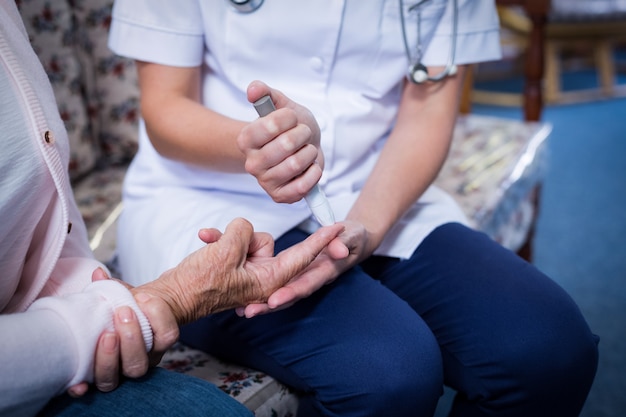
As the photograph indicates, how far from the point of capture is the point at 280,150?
636mm

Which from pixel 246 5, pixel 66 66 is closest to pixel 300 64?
pixel 246 5

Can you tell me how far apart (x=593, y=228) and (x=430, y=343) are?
1519mm

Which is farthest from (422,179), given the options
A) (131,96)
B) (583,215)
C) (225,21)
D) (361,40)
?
(583,215)

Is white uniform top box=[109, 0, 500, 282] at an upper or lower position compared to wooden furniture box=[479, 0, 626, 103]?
upper

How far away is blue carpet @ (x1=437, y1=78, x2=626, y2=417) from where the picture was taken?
1.39 meters

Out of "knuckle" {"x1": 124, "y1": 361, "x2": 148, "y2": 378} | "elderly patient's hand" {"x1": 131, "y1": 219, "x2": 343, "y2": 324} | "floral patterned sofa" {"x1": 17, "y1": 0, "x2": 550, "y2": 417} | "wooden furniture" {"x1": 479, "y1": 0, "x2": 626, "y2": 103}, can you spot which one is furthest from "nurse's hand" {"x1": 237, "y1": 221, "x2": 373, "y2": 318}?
"wooden furniture" {"x1": 479, "y1": 0, "x2": 626, "y2": 103}

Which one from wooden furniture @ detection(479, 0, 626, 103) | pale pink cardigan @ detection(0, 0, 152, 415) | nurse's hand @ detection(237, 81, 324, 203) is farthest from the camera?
wooden furniture @ detection(479, 0, 626, 103)

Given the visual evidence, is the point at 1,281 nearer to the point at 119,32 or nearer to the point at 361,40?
the point at 119,32

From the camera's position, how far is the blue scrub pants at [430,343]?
0.70 metres

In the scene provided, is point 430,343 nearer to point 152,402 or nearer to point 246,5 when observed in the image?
point 152,402

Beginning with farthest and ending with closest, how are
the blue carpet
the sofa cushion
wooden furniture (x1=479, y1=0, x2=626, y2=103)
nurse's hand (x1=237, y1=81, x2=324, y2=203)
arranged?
wooden furniture (x1=479, y1=0, x2=626, y2=103) < the blue carpet < the sofa cushion < nurse's hand (x1=237, y1=81, x2=324, y2=203)

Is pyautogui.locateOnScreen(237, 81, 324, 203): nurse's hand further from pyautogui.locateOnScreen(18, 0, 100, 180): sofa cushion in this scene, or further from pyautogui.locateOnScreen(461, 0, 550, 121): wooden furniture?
pyautogui.locateOnScreen(461, 0, 550, 121): wooden furniture

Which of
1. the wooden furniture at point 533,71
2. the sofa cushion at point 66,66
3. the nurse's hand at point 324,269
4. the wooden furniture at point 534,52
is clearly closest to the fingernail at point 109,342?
the nurse's hand at point 324,269

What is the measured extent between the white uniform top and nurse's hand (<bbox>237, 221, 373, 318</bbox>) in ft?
0.33
